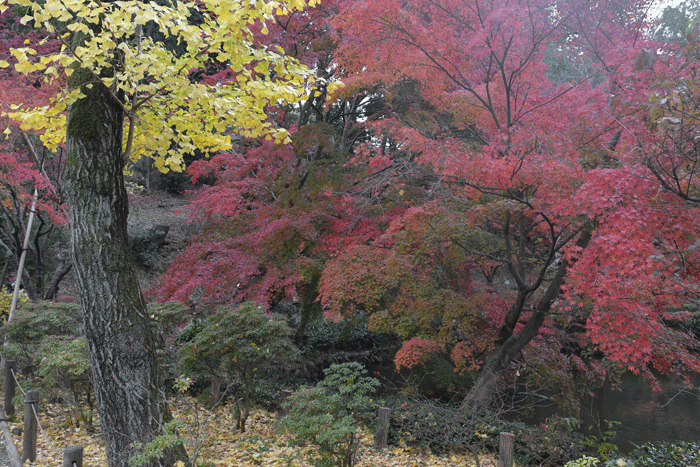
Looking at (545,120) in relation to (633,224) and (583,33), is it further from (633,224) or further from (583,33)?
(633,224)

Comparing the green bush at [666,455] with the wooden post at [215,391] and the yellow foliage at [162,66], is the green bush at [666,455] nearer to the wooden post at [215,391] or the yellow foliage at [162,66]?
the wooden post at [215,391]

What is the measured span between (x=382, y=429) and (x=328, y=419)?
5.73 ft

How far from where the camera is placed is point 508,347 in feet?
21.7

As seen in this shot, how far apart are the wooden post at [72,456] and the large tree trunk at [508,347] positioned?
468cm

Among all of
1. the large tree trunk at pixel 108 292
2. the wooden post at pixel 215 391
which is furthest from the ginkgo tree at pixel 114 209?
the wooden post at pixel 215 391

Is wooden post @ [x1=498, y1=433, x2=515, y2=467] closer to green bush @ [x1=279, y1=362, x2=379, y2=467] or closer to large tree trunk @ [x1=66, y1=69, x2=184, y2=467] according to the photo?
green bush @ [x1=279, y1=362, x2=379, y2=467]

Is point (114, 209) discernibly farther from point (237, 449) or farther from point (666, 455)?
point (666, 455)

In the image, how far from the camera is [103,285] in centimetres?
352

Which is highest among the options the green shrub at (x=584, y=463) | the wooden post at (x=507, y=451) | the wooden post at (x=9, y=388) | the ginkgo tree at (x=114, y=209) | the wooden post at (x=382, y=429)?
the ginkgo tree at (x=114, y=209)

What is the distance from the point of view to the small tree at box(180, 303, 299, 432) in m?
5.56

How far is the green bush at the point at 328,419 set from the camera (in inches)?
155

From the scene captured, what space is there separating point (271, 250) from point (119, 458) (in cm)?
458

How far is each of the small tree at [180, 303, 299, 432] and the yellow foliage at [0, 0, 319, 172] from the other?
2.17 m

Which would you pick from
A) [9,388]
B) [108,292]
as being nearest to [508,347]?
[108,292]
